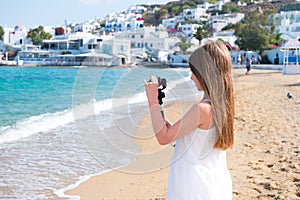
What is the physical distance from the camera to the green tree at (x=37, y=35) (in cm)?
9312

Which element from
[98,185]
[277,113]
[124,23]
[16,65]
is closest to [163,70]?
[98,185]

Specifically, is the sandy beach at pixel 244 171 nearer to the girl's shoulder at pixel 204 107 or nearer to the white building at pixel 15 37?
the girl's shoulder at pixel 204 107

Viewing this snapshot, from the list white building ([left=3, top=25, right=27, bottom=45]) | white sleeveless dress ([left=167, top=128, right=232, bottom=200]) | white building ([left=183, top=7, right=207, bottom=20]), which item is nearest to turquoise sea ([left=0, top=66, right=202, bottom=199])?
white sleeveless dress ([left=167, top=128, right=232, bottom=200])

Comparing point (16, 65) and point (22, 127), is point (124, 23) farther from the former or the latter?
point (22, 127)

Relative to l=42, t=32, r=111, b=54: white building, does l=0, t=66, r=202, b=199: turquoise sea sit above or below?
below

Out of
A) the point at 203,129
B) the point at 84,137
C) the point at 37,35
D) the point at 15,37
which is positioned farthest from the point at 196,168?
the point at 15,37

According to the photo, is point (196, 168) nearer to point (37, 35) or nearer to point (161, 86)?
point (161, 86)

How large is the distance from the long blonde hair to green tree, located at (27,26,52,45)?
315 feet

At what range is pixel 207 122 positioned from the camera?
1777 millimetres

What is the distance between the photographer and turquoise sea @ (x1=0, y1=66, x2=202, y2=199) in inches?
83.4

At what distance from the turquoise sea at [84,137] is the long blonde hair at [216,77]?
18 centimetres

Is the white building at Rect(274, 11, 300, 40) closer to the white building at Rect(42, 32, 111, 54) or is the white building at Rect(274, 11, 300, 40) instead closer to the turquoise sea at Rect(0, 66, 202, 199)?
the white building at Rect(42, 32, 111, 54)

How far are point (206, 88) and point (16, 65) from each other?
8819 cm

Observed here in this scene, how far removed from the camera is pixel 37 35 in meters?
94.3
